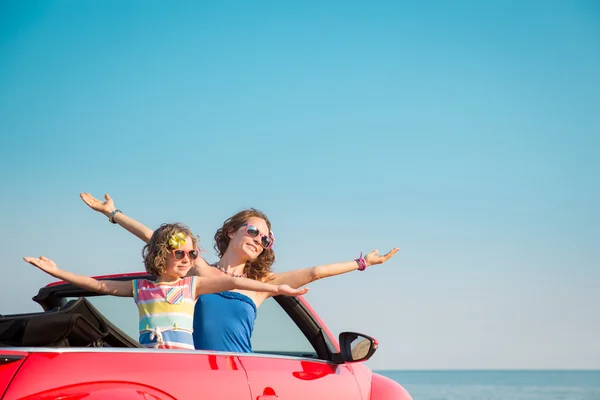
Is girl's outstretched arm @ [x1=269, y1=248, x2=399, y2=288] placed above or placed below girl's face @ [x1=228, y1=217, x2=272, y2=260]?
below

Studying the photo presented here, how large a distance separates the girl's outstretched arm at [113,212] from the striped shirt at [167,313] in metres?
0.64

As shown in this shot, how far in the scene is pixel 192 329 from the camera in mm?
4535

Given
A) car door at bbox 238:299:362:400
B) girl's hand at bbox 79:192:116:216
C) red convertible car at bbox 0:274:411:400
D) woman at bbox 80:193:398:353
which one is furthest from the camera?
girl's hand at bbox 79:192:116:216

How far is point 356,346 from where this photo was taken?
195 inches

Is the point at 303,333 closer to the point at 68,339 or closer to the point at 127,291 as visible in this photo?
the point at 127,291

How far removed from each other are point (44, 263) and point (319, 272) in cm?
151

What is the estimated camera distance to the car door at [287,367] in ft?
13.4

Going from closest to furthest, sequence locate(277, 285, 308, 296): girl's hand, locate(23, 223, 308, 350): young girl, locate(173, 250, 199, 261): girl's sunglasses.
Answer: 1. locate(277, 285, 308, 296): girl's hand
2. locate(23, 223, 308, 350): young girl
3. locate(173, 250, 199, 261): girl's sunglasses

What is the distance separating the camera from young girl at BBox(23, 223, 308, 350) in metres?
4.37

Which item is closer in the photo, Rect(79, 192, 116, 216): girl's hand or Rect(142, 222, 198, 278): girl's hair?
Rect(142, 222, 198, 278): girl's hair

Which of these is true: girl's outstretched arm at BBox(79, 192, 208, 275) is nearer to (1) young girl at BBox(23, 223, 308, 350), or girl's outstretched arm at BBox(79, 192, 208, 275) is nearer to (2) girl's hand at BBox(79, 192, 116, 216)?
(2) girl's hand at BBox(79, 192, 116, 216)

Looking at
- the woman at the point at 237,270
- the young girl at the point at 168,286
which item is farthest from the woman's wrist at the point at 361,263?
the young girl at the point at 168,286

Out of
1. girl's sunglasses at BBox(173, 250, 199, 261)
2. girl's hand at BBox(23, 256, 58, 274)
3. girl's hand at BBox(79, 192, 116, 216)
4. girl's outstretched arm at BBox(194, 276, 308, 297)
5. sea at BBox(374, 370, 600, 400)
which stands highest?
girl's hand at BBox(79, 192, 116, 216)

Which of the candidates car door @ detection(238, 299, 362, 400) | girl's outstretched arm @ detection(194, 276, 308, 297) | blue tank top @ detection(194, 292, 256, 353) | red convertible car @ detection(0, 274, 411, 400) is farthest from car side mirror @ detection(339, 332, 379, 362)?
girl's outstretched arm @ detection(194, 276, 308, 297)
